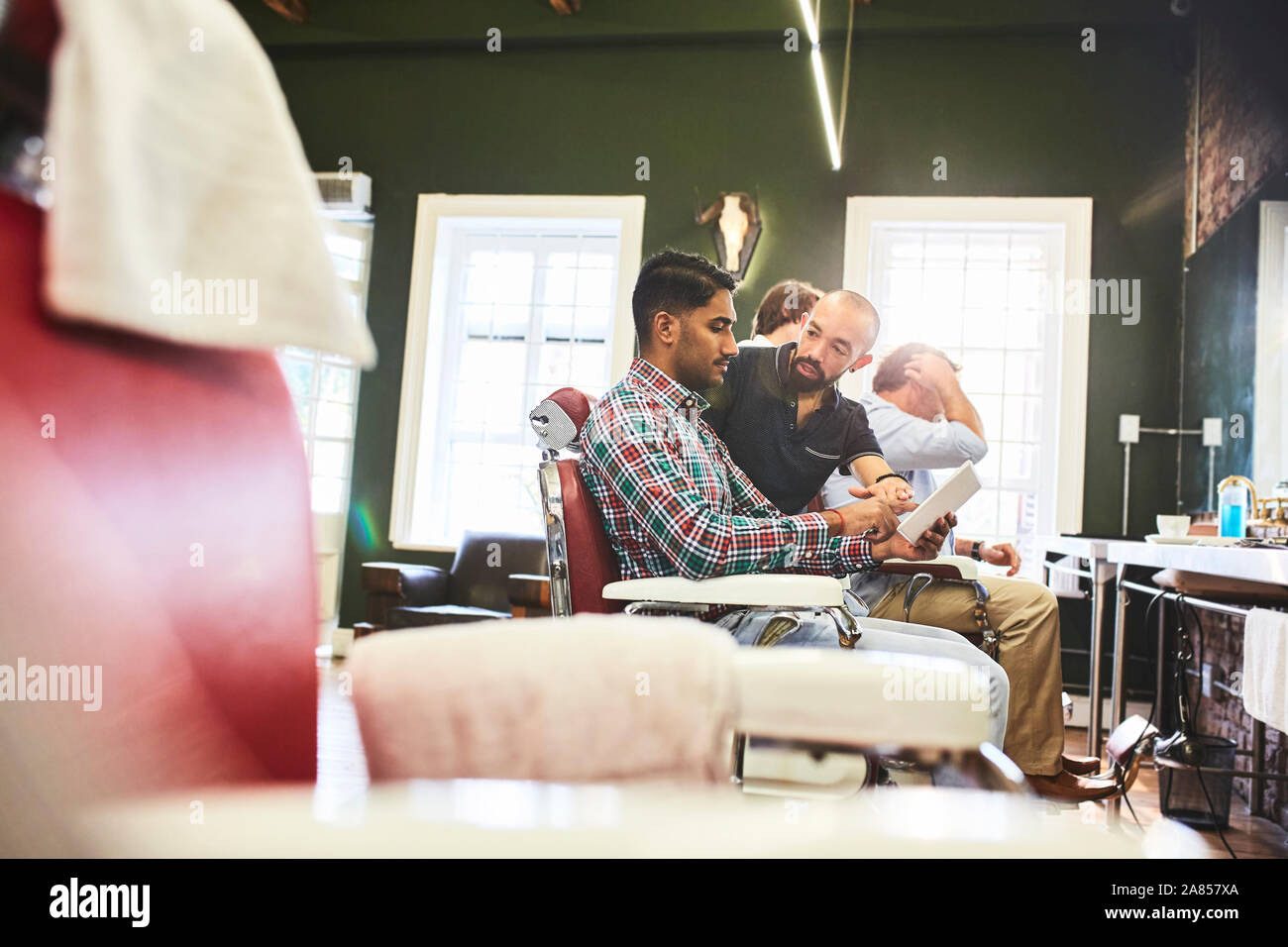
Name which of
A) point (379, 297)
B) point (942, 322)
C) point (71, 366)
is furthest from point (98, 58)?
point (379, 297)

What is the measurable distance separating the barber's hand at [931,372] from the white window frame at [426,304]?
2718 millimetres

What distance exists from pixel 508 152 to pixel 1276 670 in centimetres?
552

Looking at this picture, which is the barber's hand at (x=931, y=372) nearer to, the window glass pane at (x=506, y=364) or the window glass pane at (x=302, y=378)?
the window glass pane at (x=506, y=364)

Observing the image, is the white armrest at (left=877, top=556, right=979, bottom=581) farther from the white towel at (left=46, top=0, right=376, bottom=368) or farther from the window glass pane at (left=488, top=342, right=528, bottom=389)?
the window glass pane at (left=488, top=342, right=528, bottom=389)

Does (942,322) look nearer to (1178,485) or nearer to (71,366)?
(1178,485)

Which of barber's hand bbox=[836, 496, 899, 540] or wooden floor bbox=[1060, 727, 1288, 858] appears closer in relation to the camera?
barber's hand bbox=[836, 496, 899, 540]

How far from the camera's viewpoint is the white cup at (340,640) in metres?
6.14

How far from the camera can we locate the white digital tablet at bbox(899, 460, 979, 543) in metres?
1.87

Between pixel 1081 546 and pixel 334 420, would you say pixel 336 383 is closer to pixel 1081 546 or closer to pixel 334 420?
pixel 334 420

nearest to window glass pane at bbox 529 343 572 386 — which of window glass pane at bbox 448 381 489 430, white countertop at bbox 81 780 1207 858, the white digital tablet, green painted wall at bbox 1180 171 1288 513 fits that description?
window glass pane at bbox 448 381 489 430

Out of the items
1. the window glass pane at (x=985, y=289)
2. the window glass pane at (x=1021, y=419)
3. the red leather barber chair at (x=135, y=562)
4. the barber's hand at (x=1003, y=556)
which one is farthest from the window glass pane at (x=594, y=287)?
the red leather barber chair at (x=135, y=562)

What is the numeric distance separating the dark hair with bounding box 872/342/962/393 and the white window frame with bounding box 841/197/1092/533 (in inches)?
67.2

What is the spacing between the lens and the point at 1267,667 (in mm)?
2129
